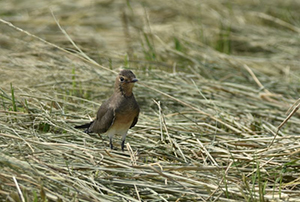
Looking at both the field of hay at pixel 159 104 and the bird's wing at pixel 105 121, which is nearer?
the field of hay at pixel 159 104

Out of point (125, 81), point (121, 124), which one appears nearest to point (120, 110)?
point (121, 124)

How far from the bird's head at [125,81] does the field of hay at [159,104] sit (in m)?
0.29

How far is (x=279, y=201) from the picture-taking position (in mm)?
3014

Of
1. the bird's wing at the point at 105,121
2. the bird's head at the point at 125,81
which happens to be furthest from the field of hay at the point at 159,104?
the bird's head at the point at 125,81

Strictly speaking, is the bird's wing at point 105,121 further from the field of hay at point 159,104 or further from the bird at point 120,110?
the field of hay at point 159,104

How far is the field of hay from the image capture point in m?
3.15

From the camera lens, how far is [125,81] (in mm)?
3959

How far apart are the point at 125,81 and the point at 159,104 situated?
33 centimetres

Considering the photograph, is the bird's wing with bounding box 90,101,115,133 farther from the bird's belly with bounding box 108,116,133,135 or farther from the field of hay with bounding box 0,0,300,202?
the field of hay with bounding box 0,0,300,202

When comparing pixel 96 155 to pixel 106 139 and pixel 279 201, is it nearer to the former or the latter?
pixel 106 139

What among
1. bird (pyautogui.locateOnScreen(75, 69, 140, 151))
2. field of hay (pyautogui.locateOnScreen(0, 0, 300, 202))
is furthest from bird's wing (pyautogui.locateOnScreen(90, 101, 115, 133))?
field of hay (pyautogui.locateOnScreen(0, 0, 300, 202))

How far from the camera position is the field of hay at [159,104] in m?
3.15

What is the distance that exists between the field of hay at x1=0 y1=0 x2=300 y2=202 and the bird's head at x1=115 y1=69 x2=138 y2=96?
29 cm

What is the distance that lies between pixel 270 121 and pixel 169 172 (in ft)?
6.07
